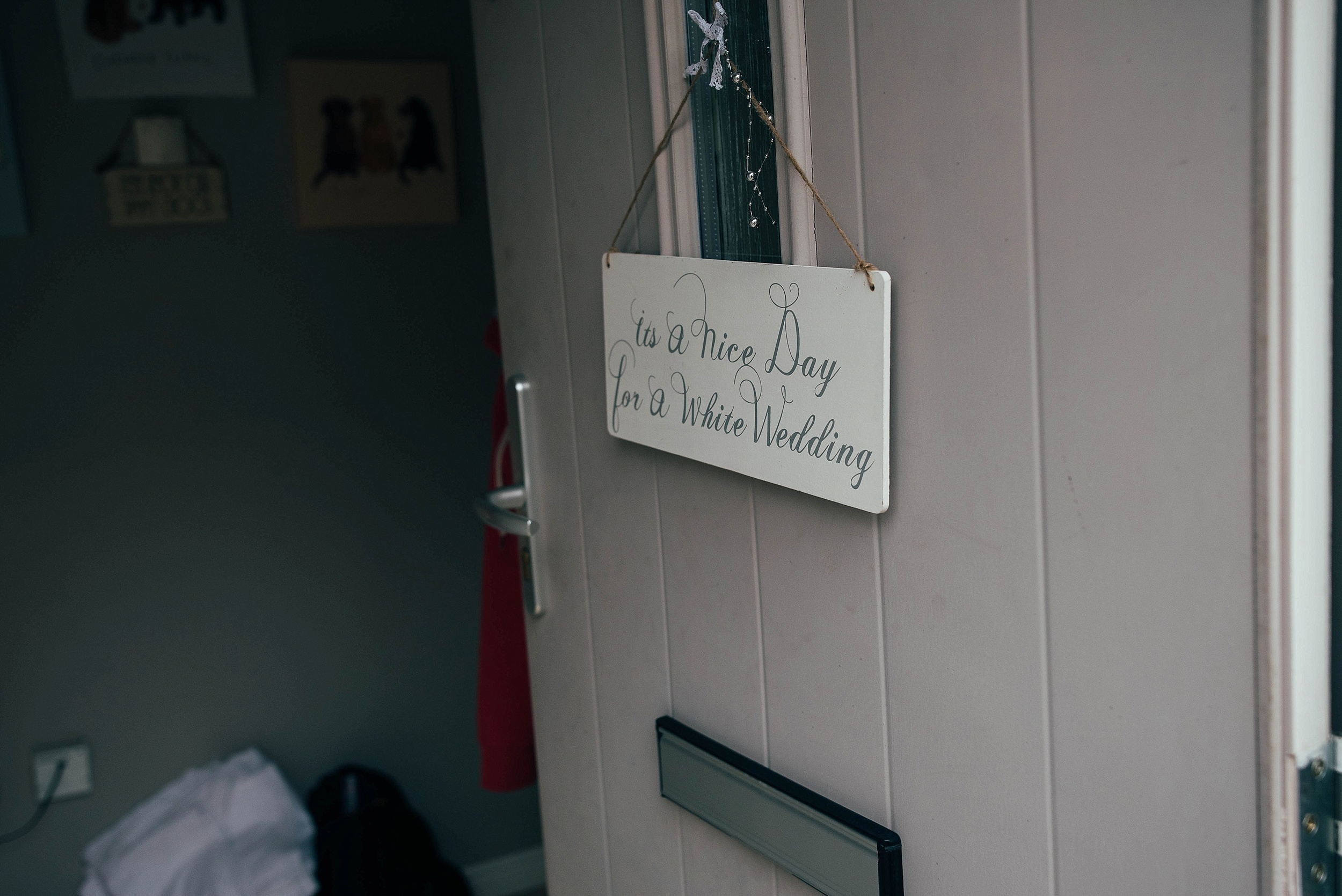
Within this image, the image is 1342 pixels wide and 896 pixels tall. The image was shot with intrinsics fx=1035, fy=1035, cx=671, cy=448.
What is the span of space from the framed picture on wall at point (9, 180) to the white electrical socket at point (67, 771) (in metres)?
0.97

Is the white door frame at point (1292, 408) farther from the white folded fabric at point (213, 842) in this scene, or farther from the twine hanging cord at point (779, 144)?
the white folded fabric at point (213, 842)

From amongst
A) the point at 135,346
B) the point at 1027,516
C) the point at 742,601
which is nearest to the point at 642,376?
the point at 742,601

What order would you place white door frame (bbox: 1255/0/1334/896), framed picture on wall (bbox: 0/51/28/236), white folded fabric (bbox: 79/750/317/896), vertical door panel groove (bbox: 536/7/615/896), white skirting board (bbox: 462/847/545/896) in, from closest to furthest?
white door frame (bbox: 1255/0/1334/896) → vertical door panel groove (bbox: 536/7/615/896) → framed picture on wall (bbox: 0/51/28/236) → white folded fabric (bbox: 79/750/317/896) → white skirting board (bbox: 462/847/545/896)

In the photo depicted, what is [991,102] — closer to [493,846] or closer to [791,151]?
[791,151]

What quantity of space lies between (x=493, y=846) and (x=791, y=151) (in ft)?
6.83

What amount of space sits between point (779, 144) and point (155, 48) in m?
1.67

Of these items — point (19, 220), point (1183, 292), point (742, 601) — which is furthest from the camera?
point (19, 220)

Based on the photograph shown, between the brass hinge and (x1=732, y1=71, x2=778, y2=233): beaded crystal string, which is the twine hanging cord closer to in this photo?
(x1=732, y1=71, x2=778, y2=233): beaded crystal string

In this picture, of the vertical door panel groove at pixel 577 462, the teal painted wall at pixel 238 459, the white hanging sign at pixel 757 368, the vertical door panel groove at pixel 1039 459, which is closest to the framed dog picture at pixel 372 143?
the teal painted wall at pixel 238 459

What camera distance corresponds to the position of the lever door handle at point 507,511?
106 cm

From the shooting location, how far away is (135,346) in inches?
77.9

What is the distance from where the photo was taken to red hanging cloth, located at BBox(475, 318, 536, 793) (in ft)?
5.00

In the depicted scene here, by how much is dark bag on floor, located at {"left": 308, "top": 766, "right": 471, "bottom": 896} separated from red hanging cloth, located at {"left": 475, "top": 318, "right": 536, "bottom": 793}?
593mm

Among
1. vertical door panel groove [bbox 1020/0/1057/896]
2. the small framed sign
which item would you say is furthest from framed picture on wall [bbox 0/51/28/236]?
vertical door panel groove [bbox 1020/0/1057/896]
